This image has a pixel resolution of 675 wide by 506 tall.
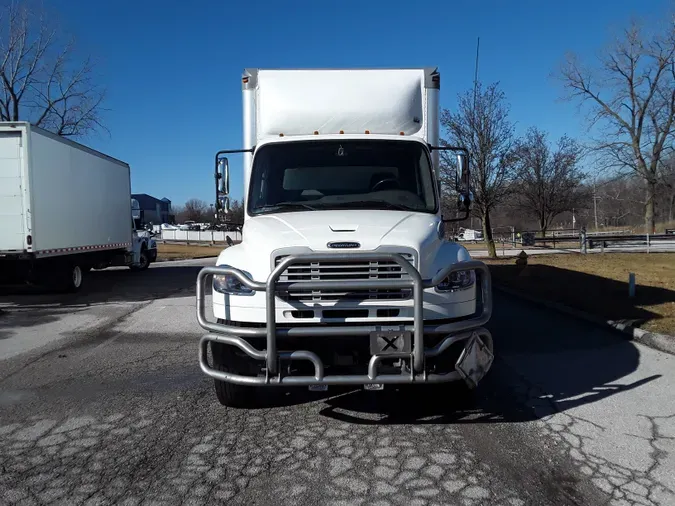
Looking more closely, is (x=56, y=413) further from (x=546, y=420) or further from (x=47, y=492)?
(x=546, y=420)

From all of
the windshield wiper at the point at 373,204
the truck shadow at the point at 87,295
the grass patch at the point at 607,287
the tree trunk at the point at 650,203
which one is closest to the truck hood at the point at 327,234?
the windshield wiper at the point at 373,204

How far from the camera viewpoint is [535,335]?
26.0 feet

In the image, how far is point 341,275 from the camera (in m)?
4.14

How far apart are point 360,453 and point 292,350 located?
2.88ft

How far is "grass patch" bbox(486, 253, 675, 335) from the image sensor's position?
8.59 metres

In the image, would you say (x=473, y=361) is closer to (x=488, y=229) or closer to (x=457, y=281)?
(x=457, y=281)

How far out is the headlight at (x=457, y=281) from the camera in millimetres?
4234

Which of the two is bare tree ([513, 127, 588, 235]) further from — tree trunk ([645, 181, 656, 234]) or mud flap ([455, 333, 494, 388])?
mud flap ([455, 333, 494, 388])

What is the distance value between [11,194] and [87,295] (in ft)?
11.4

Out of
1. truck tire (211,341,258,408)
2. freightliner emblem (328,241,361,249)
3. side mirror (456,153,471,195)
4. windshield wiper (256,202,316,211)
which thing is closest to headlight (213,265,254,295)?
truck tire (211,341,258,408)

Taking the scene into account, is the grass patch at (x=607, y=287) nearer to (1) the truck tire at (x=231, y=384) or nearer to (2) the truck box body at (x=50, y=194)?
(1) the truck tire at (x=231, y=384)

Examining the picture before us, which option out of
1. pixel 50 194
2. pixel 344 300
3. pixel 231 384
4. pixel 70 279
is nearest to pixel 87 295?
pixel 70 279

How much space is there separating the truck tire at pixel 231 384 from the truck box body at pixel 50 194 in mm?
8212

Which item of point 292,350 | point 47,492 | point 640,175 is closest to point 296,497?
point 292,350
